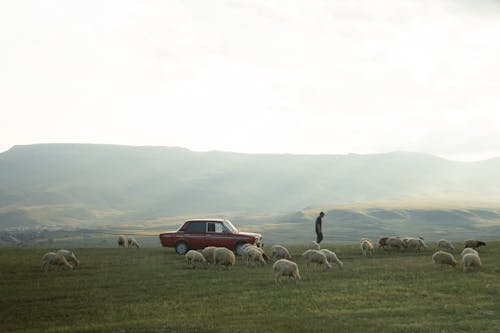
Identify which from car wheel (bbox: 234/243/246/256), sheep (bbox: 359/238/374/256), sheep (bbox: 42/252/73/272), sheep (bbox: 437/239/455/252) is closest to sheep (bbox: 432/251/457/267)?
sheep (bbox: 359/238/374/256)

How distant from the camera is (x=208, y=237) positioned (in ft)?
103

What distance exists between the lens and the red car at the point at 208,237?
31047 millimetres

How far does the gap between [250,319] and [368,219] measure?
180499 mm

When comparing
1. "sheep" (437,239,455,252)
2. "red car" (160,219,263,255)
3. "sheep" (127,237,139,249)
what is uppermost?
"red car" (160,219,263,255)

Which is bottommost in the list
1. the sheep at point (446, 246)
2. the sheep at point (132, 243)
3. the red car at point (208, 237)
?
the sheep at point (132, 243)

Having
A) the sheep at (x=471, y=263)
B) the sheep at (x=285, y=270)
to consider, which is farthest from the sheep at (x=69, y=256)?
the sheep at (x=471, y=263)

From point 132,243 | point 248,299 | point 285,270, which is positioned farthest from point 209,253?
point 132,243

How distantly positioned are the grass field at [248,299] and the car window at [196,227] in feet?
15.7

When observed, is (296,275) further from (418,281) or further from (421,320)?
(421,320)

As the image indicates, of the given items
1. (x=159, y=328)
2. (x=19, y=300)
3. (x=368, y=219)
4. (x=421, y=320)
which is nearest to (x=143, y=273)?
(x=19, y=300)

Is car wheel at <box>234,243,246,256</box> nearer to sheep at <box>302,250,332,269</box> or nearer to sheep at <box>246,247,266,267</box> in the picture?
sheep at <box>246,247,266,267</box>

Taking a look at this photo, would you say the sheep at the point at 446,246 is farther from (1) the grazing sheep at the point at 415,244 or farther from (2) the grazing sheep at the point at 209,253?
(2) the grazing sheep at the point at 209,253

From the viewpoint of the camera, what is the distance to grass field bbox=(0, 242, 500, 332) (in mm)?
14844

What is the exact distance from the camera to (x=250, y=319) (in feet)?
50.4
